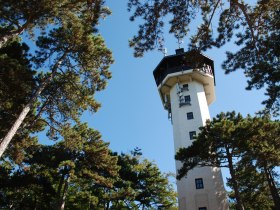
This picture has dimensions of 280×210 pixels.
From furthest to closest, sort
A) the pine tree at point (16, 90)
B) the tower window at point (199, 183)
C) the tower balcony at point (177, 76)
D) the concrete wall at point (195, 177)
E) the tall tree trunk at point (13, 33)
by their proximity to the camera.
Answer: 1. the tower balcony at point (177, 76)
2. the tower window at point (199, 183)
3. the concrete wall at point (195, 177)
4. the pine tree at point (16, 90)
5. the tall tree trunk at point (13, 33)

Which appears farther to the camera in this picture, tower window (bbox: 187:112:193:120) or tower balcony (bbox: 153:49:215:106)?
tower balcony (bbox: 153:49:215:106)

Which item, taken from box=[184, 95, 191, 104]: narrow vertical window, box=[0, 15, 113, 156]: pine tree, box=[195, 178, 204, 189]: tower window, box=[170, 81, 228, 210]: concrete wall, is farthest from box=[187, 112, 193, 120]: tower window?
box=[0, 15, 113, 156]: pine tree

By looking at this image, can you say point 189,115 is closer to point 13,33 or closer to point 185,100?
point 185,100

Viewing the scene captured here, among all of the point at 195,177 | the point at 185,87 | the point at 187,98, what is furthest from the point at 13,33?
the point at 185,87

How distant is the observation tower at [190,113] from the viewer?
25516 mm

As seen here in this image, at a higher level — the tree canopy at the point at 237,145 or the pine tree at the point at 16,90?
the tree canopy at the point at 237,145

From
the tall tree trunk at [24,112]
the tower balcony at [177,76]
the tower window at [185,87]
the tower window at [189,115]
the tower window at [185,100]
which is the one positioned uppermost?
the tower balcony at [177,76]

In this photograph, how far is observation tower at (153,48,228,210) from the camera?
83.7ft

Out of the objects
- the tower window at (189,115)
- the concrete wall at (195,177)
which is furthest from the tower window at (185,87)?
the tower window at (189,115)

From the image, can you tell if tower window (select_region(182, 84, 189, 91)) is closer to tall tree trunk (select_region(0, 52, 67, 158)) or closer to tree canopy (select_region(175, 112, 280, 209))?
tree canopy (select_region(175, 112, 280, 209))

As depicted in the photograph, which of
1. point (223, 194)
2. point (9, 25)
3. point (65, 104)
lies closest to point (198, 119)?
point (223, 194)

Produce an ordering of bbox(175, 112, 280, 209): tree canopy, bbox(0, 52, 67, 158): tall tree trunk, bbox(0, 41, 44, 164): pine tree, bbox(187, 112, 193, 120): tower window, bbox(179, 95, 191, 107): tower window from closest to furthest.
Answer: bbox(0, 52, 67, 158): tall tree trunk
bbox(0, 41, 44, 164): pine tree
bbox(175, 112, 280, 209): tree canopy
bbox(187, 112, 193, 120): tower window
bbox(179, 95, 191, 107): tower window

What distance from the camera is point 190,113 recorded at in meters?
31.5

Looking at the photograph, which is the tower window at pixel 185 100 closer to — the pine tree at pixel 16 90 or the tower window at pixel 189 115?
the tower window at pixel 189 115
